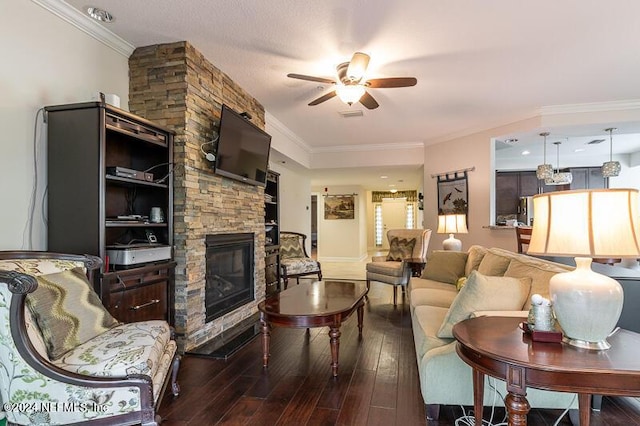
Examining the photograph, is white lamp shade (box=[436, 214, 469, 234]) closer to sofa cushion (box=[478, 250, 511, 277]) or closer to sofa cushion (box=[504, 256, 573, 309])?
sofa cushion (box=[478, 250, 511, 277])

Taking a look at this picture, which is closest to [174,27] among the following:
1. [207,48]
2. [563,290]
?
[207,48]

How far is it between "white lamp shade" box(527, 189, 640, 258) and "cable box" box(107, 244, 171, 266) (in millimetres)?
2471

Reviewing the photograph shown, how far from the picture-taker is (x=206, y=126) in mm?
3285

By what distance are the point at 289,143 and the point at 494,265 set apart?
3926 mm

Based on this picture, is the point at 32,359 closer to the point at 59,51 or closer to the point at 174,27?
the point at 59,51

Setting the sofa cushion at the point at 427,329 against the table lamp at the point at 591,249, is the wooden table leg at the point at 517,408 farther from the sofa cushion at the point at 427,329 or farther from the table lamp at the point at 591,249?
the sofa cushion at the point at 427,329

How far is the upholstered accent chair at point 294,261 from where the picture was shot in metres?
5.52

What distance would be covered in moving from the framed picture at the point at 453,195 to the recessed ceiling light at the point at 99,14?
516 centimetres

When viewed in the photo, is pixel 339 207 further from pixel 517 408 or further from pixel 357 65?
pixel 517 408

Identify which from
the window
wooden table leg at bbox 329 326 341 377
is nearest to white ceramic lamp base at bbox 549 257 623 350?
wooden table leg at bbox 329 326 341 377

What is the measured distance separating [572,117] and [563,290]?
4.27 metres

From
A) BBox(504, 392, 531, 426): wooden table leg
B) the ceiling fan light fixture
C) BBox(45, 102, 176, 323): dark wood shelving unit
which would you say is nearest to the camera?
BBox(504, 392, 531, 426): wooden table leg

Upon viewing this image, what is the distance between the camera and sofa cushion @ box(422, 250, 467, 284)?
3857mm

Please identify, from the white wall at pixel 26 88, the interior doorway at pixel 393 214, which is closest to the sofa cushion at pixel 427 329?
the white wall at pixel 26 88
